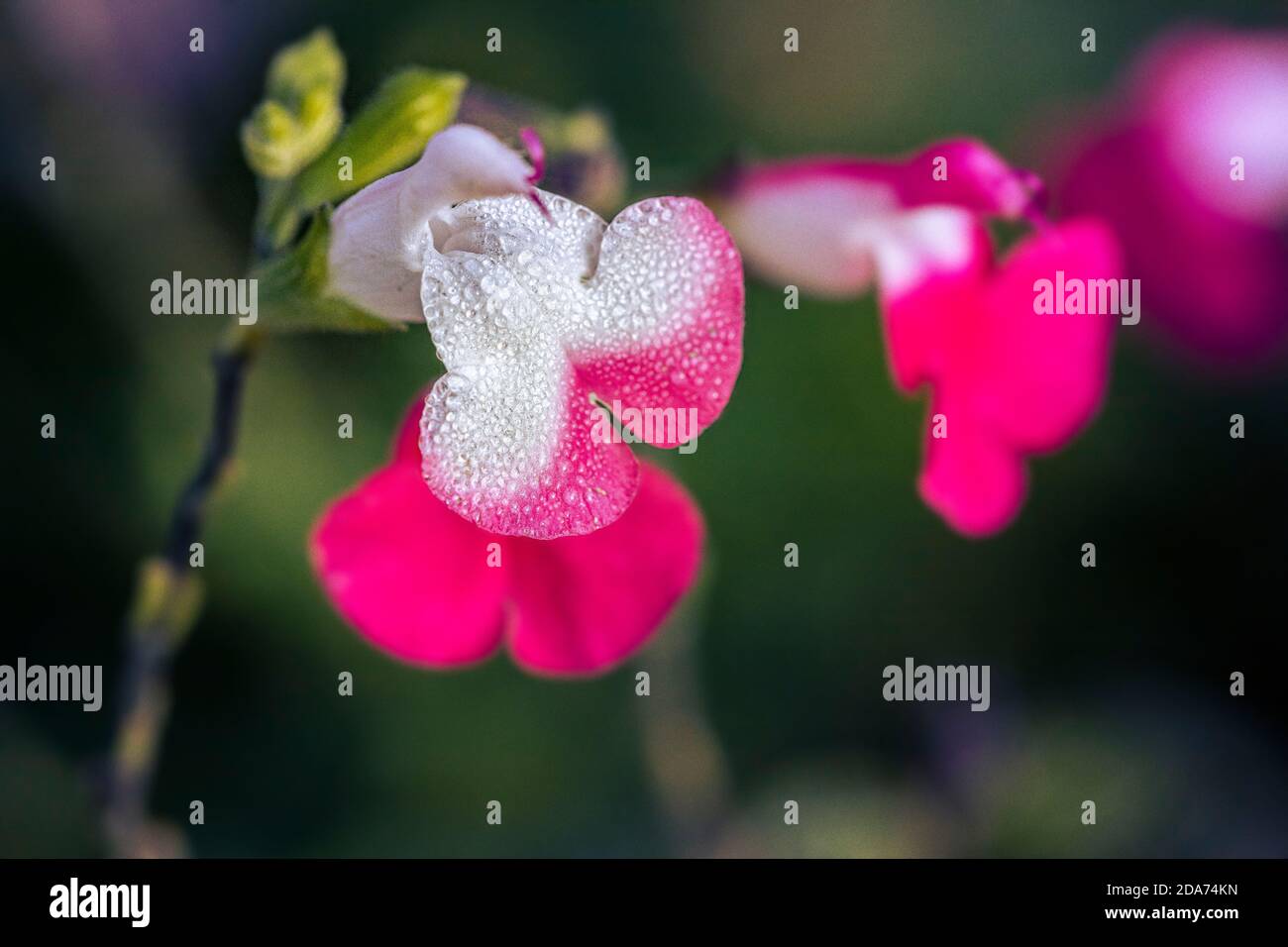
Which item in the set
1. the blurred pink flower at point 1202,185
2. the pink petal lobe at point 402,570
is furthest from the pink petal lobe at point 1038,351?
the blurred pink flower at point 1202,185

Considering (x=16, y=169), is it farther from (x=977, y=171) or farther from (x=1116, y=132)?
(x=1116, y=132)

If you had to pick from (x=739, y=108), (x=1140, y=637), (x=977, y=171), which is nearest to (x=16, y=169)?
(x=739, y=108)

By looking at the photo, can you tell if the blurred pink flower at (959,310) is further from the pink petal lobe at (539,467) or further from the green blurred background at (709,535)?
the green blurred background at (709,535)

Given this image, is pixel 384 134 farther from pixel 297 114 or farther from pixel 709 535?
pixel 709 535

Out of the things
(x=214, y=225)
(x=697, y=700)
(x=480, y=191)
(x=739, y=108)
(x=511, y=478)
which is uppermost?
(x=739, y=108)

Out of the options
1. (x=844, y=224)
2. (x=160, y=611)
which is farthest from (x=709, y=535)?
(x=160, y=611)

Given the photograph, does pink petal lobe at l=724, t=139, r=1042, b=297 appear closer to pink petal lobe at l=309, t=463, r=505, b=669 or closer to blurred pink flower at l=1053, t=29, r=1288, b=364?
pink petal lobe at l=309, t=463, r=505, b=669

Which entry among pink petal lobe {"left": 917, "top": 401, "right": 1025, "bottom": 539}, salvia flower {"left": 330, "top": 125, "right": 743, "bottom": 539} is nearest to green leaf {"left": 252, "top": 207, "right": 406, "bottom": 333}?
salvia flower {"left": 330, "top": 125, "right": 743, "bottom": 539}
